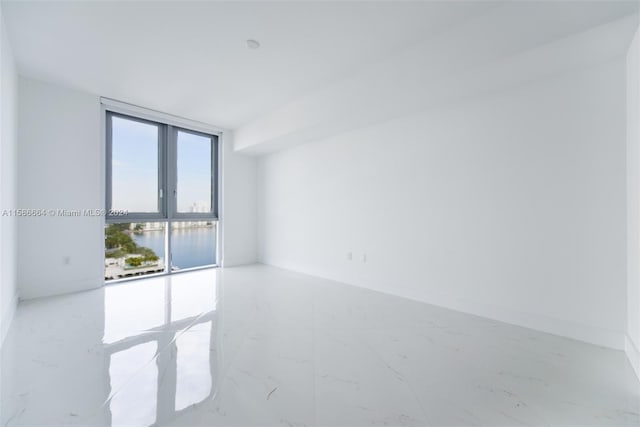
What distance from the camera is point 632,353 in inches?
75.4

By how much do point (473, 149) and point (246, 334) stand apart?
293cm

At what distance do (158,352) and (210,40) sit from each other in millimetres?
2753

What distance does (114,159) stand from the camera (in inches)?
157

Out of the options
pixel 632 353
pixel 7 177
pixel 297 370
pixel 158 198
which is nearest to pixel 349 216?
pixel 297 370

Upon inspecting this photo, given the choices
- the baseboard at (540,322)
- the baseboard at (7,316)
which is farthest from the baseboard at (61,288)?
the baseboard at (540,322)

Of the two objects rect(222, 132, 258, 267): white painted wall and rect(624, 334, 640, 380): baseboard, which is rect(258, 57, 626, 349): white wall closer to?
rect(624, 334, 640, 380): baseboard

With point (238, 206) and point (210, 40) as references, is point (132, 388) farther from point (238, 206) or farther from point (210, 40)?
point (238, 206)

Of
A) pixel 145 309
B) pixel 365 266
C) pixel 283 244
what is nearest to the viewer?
pixel 145 309

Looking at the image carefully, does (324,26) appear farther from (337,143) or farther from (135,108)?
(135,108)

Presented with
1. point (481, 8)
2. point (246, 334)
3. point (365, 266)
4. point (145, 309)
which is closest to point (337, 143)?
point (365, 266)

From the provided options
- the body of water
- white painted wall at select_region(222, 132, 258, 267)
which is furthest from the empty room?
white painted wall at select_region(222, 132, 258, 267)

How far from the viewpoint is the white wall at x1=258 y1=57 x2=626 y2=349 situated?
7.12 feet

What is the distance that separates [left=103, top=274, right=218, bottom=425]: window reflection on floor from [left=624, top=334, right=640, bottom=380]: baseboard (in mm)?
2791

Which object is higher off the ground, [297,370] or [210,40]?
[210,40]
